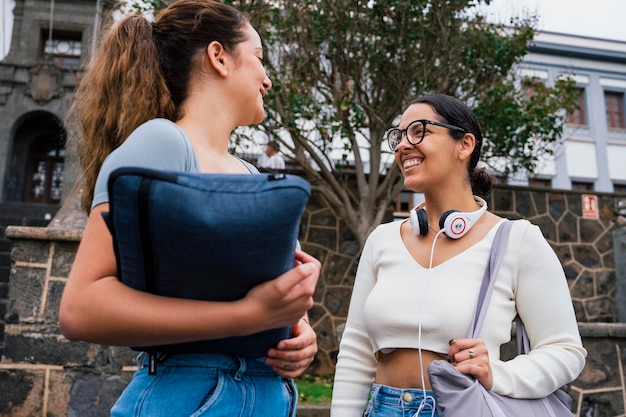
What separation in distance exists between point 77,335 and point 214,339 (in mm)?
266

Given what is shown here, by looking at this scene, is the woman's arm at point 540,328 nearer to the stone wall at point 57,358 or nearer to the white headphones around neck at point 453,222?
the white headphones around neck at point 453,222

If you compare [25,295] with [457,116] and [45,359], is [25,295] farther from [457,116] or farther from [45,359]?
[457,116]

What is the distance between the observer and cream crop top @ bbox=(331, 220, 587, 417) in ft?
5.67

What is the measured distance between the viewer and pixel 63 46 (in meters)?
19.9

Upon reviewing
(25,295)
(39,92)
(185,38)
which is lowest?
(25,295)

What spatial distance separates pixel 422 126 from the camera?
219 cm

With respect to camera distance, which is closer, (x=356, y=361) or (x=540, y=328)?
(x=540, y=328)

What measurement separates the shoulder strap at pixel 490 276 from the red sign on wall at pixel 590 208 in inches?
343

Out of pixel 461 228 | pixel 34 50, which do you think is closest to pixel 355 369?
pixel 461 228

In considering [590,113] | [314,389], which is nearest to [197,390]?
[314,389]

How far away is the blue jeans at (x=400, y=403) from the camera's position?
1762 millimetres

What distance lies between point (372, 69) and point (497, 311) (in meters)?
6.49

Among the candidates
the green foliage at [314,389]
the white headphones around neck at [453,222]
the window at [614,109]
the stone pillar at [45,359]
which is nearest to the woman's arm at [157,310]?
the white headphones around neck at [453,222]

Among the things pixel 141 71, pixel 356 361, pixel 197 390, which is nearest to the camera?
pixel 197 390
